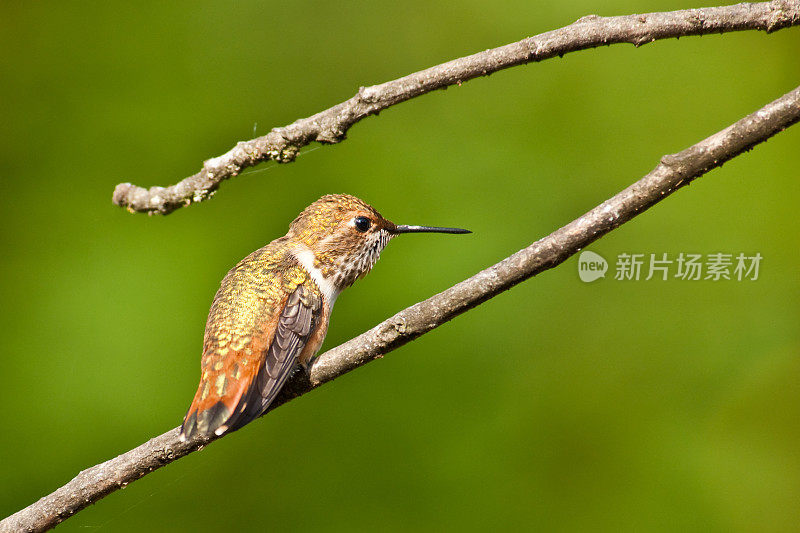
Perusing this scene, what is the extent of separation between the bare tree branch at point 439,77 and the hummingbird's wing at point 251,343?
0.46 metres

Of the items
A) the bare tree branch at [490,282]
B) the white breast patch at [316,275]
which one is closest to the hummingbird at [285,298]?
the white breast patch at [316,275]

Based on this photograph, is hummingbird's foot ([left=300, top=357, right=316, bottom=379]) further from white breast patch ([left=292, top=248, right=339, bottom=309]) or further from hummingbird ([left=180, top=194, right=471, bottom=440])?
white breast patch ([left=292, top=248, right=339, bottom=309])

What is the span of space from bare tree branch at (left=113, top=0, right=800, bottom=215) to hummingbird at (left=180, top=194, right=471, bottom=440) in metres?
0.34

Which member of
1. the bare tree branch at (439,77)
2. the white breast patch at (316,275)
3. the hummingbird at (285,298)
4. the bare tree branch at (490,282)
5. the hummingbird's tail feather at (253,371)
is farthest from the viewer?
the white breast patch at (316,275)

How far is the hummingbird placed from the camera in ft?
5.34

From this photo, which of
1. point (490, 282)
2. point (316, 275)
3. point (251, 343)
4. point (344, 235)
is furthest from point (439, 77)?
point (251, 343)

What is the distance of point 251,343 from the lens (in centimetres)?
171

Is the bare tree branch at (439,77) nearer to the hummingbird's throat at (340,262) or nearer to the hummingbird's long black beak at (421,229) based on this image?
the hummingbird's long black beak at (421,229)

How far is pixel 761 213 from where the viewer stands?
13.9 ft

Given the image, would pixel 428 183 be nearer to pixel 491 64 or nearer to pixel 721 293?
pixel 721 293

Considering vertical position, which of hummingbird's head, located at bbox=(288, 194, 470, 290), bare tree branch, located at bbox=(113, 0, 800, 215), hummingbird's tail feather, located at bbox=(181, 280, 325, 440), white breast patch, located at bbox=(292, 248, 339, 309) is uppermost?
bare tree branch, located at bbox=(113, 0, 800, 215)

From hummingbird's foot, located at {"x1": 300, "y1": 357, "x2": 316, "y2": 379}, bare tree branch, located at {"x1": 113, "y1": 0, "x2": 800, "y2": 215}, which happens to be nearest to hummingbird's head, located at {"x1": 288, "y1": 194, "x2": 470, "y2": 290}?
hummingbird's foot, located at {"x1": 300, "y1": 357, "x2": 316, "y2": 379}

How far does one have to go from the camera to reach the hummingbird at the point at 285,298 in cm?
163

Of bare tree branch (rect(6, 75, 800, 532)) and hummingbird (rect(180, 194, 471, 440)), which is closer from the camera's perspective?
bare tree branch (rect(6, 75, 800, 532))
